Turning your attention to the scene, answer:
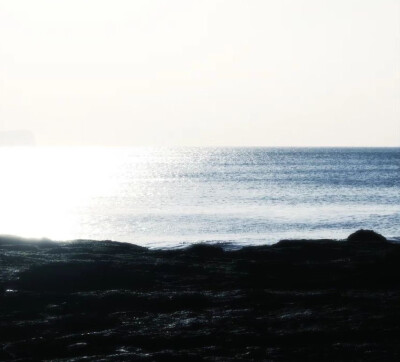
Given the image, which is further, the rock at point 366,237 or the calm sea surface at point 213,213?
the calm sea surface at point 213,213

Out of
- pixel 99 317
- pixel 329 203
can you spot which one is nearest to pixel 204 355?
pixel 99 317

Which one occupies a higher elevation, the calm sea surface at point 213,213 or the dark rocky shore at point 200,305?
the dark rocky shore at point 200,305

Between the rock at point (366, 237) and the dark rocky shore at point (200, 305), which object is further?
the rock at point (366, 237)

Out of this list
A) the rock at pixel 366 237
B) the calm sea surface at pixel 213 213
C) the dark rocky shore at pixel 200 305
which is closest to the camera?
the dark rocky shore at pixel 200 305

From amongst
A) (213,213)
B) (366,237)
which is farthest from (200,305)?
(213,213)

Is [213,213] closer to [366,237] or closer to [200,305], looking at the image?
[366,237]

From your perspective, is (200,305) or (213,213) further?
(213,213)

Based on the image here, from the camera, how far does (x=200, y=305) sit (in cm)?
1953

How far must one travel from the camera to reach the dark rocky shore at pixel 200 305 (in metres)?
A: 15.0

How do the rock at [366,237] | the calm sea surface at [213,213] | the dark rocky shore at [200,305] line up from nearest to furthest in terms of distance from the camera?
the dark rocky shore at [200,305]
the rock at [366,237]
the calm sea surface at [213,213]

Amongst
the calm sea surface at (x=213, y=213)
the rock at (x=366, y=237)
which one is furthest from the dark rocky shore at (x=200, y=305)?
the calm sea surface at (x=213, y=213)

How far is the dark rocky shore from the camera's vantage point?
15023 mm

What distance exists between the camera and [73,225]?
6469 cm

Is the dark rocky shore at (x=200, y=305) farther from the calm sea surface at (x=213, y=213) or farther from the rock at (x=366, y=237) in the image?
the calm sea surface at (x=213, y=213)
